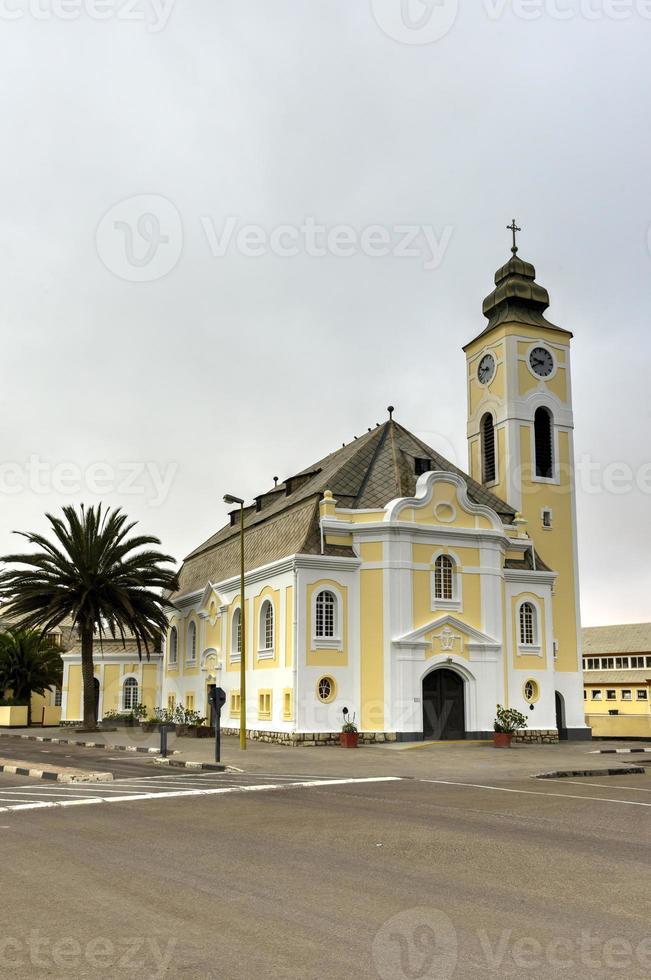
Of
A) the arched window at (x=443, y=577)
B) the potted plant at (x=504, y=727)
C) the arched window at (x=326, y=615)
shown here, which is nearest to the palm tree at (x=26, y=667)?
the arched window at (x=326, y=615)

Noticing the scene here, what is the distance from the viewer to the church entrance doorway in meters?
35.5

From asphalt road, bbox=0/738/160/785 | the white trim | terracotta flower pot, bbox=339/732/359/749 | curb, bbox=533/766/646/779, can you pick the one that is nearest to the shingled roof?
the white trim

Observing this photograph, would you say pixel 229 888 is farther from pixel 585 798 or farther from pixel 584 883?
pixel 585 798

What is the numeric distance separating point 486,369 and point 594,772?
26.9 metres

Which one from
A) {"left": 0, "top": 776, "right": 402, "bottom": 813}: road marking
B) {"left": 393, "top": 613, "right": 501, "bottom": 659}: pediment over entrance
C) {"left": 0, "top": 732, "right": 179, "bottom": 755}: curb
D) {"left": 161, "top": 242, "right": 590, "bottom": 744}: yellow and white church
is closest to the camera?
{"left": 0, "top": 776, "right": 402, "bottom": 813}: road marking

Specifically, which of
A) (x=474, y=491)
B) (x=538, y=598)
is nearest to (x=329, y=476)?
(x=474, y=491)

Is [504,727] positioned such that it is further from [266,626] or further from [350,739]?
[266,626]

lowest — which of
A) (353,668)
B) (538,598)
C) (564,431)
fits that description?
(353,668)

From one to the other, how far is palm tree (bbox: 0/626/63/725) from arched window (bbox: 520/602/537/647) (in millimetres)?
33288

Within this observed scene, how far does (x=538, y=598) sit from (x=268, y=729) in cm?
Answer: 1271

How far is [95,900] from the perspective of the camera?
8078 mm

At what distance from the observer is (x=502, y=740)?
109 feet

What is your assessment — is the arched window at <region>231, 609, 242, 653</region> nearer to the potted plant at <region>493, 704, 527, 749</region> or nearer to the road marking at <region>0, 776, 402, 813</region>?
the potted plant at <region>493, 704, 527, 749</region>

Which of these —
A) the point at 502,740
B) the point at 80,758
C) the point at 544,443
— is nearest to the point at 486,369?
the point at 544,443
